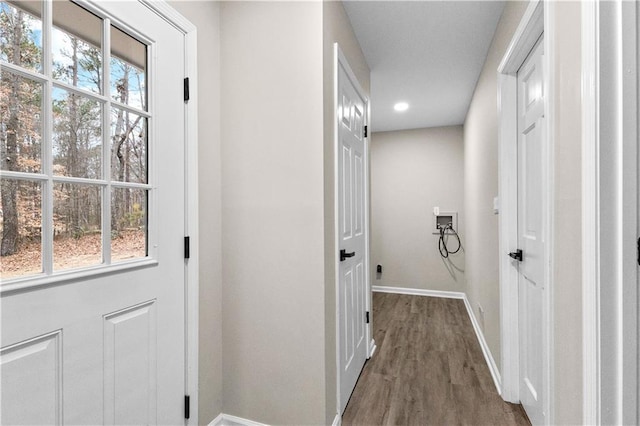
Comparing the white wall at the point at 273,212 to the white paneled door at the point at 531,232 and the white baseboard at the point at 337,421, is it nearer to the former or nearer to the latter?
the white baseboard at the point at 337,421

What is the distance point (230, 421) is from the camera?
1.60m

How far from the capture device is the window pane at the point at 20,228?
0.86 m

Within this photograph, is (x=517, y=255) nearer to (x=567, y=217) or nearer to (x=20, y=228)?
(x=567, y=217)

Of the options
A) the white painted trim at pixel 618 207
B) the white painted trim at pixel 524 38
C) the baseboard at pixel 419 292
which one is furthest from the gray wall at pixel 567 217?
the baseboard at pixel 419 292

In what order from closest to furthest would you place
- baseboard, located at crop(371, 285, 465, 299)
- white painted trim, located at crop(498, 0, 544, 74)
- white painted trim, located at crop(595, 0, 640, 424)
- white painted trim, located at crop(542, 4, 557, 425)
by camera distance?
white painted trim, located at crop(595, 0, 640, 424), white painted trim, located at crop(542, 4, 557, 425), white painted trim, located at crop(498, 0, 544, 74), baseboard, located at crop(371, 285, 465, 299)

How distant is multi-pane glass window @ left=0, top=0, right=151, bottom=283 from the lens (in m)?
0.87

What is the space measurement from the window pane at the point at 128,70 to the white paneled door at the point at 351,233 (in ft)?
3.17

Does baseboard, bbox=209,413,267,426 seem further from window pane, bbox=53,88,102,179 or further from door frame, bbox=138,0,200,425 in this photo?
window pane, bbox=53,88,102,179

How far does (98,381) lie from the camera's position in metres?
1.07

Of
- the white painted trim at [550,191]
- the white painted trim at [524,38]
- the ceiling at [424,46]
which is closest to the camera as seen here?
the white painted trim at [550,191]

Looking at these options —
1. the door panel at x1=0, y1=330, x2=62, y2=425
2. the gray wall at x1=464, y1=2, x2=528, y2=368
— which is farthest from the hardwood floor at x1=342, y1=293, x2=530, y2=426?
the door panel at x1=0, y1=330, x2=62, y2=425

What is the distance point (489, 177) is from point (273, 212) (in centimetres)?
176

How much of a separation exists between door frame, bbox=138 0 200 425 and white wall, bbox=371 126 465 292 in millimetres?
3271

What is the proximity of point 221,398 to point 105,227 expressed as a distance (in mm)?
1114
